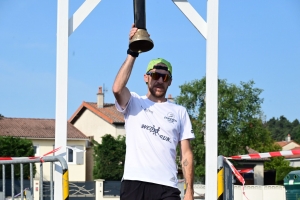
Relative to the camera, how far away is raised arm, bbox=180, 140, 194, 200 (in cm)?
466

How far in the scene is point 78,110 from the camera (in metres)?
68.9

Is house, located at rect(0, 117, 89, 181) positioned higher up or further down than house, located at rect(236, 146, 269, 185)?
higher up

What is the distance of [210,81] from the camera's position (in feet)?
19.5

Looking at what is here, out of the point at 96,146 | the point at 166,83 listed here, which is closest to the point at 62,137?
the point at 166,83

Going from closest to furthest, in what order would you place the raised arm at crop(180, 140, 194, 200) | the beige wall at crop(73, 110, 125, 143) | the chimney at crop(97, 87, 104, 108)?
the raised arm at crop(180, 140, 194, 200) → the beige wall at crop(73, 110, 125, 143) → the chimney at crop(97, 87, 104, 108)

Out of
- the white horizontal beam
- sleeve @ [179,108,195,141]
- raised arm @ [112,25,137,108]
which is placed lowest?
sleeve @ [179,108,195,141]

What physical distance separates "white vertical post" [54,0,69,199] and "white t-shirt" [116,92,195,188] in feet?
4.17

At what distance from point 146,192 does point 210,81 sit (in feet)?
5.65

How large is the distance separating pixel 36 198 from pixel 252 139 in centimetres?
4726

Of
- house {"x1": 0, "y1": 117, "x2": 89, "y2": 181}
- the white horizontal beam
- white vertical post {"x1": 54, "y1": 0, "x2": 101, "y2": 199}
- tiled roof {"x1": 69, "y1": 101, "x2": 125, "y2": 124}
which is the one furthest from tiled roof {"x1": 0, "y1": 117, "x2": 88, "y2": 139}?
the white horizontal beam

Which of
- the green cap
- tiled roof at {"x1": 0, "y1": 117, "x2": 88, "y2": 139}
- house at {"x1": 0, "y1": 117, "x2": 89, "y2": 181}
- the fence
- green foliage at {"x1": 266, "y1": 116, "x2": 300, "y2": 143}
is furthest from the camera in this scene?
green foliage at {"x1": 266, "y1": 116, "x2": 300, "y2": 143}

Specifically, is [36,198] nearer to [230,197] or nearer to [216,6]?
[230,197]

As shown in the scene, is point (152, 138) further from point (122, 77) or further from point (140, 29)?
point (140, 29)

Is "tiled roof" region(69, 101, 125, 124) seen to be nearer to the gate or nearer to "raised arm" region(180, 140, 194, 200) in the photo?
the gate
